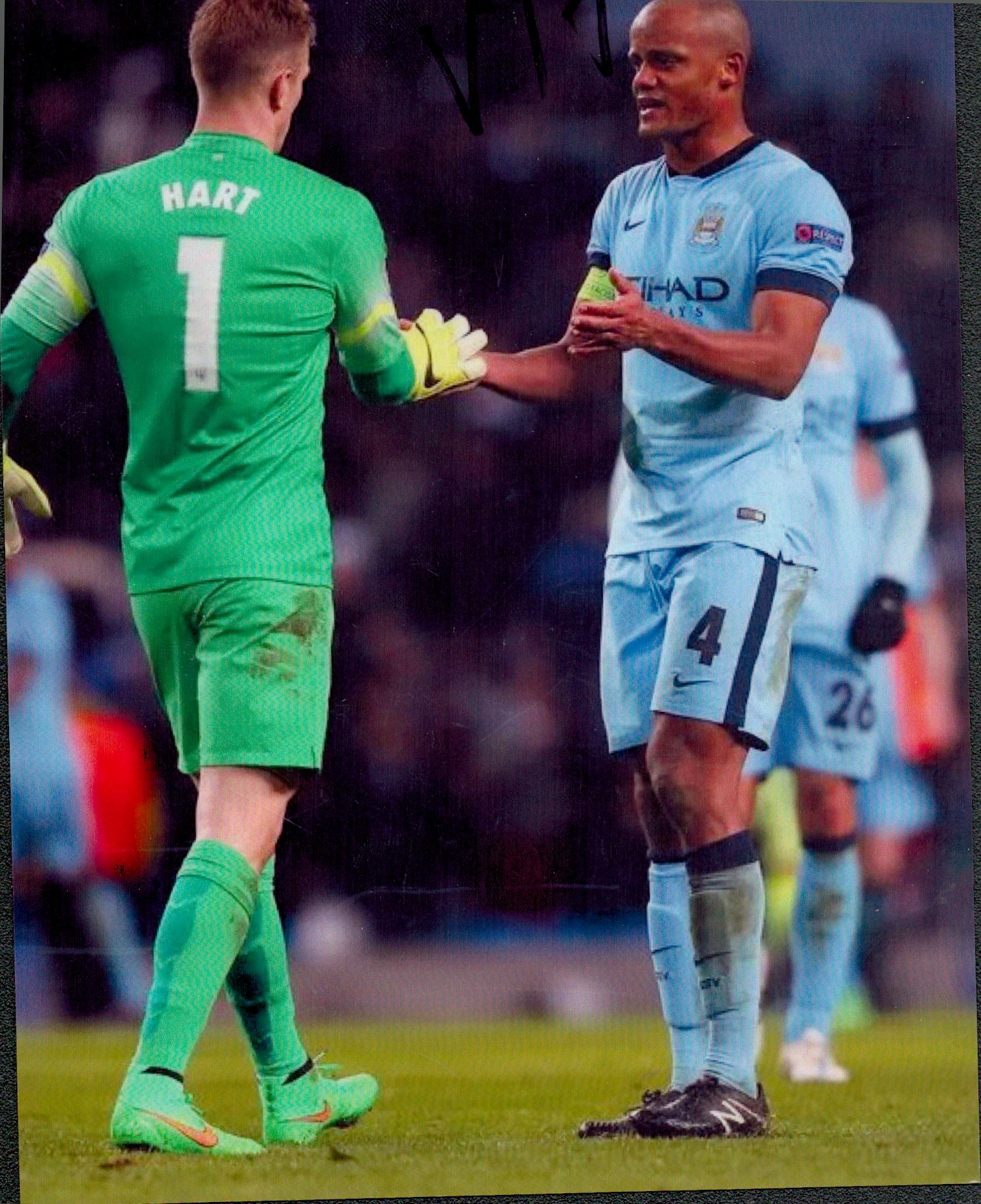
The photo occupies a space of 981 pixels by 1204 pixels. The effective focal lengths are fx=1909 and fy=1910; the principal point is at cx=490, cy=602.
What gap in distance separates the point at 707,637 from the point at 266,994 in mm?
978

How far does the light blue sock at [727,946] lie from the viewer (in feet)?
11.0

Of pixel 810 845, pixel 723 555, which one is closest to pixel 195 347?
pixel 723 555

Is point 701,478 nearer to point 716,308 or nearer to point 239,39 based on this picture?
point 716,308

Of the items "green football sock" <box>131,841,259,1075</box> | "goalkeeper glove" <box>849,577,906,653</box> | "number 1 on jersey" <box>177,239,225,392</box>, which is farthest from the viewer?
"goalkeeper glove" <box>849,577,906,653</box>

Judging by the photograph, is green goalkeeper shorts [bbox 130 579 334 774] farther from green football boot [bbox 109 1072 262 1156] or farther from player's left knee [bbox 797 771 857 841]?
player's left knee [bbox 797 771 857 841]

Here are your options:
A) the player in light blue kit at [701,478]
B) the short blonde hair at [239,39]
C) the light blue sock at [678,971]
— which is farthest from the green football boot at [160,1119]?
the short blonde hair at [239,39]

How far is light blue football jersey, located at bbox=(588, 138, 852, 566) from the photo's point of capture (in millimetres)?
3371

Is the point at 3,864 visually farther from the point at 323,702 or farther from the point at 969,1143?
the point at 969,1143

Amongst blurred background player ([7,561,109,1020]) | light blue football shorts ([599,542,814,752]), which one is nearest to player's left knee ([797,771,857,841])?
light blue football shorts ([599,542,814,752])

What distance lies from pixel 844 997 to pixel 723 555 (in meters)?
0.85

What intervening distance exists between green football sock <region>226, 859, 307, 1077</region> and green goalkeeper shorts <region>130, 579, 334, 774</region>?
235 mm
